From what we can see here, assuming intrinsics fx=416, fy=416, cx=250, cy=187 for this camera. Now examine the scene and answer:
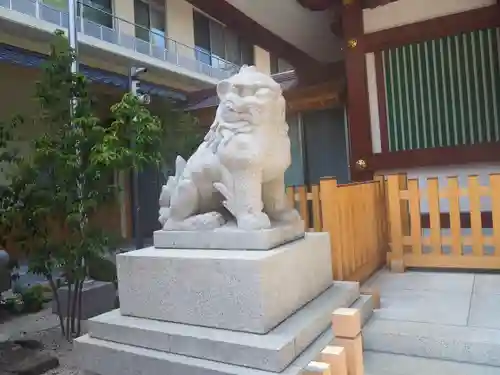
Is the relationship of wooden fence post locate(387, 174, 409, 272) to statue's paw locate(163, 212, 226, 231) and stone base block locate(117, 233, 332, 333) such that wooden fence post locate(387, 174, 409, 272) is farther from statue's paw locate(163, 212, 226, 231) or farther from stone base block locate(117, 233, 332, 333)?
statue's paw locate(163, 212, 226, 231)

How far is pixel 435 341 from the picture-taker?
2.19 m

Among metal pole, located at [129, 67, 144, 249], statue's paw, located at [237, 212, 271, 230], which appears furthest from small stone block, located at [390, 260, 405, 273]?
metal pole, located at [129, 67, 144, 249]

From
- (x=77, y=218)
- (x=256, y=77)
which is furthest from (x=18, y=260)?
→ (x=256, y=77)

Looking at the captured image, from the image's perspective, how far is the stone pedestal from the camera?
1.89 m

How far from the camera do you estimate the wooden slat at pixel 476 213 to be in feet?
11.1

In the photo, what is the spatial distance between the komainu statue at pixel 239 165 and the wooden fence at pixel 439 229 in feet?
5.37

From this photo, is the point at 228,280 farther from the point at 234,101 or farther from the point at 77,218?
the point at 77,218

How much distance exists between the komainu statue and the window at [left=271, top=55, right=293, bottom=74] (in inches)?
175

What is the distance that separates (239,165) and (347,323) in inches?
40.9

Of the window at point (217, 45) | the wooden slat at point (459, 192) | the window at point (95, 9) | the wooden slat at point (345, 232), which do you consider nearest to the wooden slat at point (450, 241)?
the wooden slat at point (459, 192)

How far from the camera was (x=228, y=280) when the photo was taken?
2.01 m

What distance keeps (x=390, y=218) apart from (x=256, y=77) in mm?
2148

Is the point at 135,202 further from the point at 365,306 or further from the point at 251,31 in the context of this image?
the point at 365,306

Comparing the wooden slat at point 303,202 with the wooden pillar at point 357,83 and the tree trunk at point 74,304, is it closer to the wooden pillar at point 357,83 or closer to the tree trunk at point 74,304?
the wooden pillar at point 357,83
